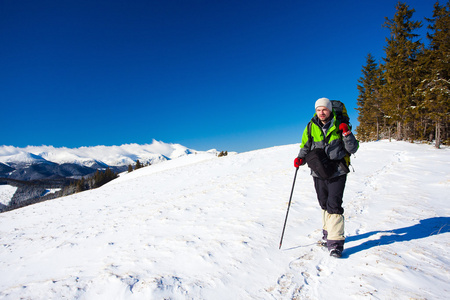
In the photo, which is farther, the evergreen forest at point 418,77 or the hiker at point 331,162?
the evergreen forest at point 418,77

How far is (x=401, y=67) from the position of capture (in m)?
23.7

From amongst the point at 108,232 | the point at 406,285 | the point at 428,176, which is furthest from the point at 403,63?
the point at 108,232

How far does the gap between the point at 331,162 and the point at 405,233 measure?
268 centimetres

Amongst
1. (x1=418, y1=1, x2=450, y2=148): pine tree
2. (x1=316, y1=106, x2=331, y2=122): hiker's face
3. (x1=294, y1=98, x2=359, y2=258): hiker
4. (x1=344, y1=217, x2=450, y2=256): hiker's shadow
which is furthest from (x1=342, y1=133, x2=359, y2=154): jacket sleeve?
(x1=418, y1=1, x2=450, y2=148): pine tree

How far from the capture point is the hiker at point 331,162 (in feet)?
12.0

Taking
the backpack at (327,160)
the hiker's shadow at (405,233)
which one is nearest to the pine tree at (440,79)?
the hiker's shadow at (405,233)

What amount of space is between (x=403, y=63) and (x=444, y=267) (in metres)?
29.4

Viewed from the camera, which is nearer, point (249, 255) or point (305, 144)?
point (249, 255)

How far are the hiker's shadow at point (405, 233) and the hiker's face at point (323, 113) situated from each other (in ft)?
8.44

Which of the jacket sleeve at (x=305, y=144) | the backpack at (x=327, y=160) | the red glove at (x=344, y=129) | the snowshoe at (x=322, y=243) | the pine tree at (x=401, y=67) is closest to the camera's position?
the red glove at (x=344, y=129)

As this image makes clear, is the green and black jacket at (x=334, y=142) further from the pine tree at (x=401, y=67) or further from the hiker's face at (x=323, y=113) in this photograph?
the pine tree at (x=401, y=67)

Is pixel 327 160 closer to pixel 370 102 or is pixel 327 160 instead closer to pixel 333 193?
pixel 333 193

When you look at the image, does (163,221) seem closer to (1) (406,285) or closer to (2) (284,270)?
(2) (284,270)

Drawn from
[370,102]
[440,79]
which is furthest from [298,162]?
[370,102]
